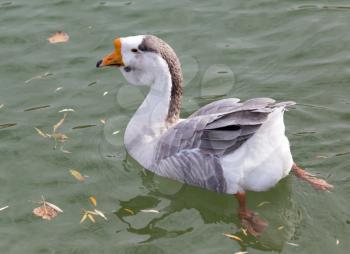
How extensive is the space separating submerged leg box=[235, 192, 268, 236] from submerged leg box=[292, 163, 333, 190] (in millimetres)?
822

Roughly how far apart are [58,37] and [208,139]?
4.86m

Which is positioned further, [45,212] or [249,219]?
[45,212]

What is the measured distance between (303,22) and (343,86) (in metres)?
2.03

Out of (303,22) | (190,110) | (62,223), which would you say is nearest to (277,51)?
(303,22)

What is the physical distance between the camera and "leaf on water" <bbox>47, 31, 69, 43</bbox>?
1140cm

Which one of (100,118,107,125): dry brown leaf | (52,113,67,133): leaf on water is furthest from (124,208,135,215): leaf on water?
(52,113,67,133): leaf on water

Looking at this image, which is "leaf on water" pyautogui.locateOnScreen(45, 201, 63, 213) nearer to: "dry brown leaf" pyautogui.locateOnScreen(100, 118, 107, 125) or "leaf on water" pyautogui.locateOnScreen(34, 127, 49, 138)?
"leaf on water" pyautogui.locateOnScreen(34, 127, 49, 138)

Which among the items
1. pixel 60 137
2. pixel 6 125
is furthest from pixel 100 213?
pixel 6 125

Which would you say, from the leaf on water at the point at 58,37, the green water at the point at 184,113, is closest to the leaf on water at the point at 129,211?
the green water at the point at 184,113

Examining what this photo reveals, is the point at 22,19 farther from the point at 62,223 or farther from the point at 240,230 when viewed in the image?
the point at 240,230

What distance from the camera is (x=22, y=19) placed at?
1193 cm

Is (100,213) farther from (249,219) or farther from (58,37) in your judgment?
(58,37)

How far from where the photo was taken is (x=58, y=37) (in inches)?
451

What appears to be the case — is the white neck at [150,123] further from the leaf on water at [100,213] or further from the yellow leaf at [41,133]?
the yellow leaf at [41,133]
